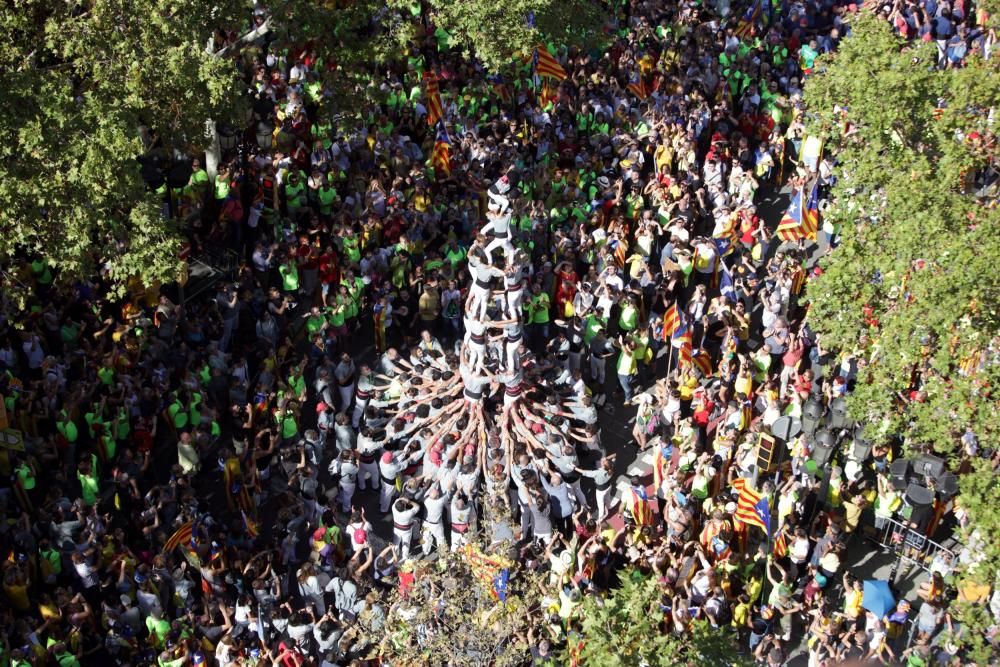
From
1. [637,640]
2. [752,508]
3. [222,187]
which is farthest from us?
[222,187]

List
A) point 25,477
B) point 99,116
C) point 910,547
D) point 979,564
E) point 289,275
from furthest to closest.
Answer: point 289,275, point 99,116, point 910,547, point 25,477, point 979,564

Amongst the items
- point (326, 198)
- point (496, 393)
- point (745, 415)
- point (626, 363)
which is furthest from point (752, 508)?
point (326, 198)

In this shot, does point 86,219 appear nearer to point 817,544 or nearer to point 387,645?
point 387,645

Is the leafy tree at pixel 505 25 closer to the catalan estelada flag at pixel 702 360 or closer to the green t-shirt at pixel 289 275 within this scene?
the green t-shirt at pixel 289 275

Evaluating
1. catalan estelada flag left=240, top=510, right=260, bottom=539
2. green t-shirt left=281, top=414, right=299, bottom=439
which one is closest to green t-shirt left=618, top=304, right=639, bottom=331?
green t-shirt left=281, top=414, right=299, bottom=439

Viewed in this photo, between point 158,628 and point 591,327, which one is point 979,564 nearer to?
point 591,327

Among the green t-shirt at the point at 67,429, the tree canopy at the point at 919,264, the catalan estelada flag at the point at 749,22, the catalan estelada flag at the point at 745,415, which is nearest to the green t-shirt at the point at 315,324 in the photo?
the green t-shirt at the point at 67,429

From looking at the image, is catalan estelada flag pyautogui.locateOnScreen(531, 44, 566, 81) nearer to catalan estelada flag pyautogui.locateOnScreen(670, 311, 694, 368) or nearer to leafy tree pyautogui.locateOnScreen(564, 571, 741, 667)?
catalan estelada flag pyautogui.locateOnScreen(670, 311, 694, 368)
